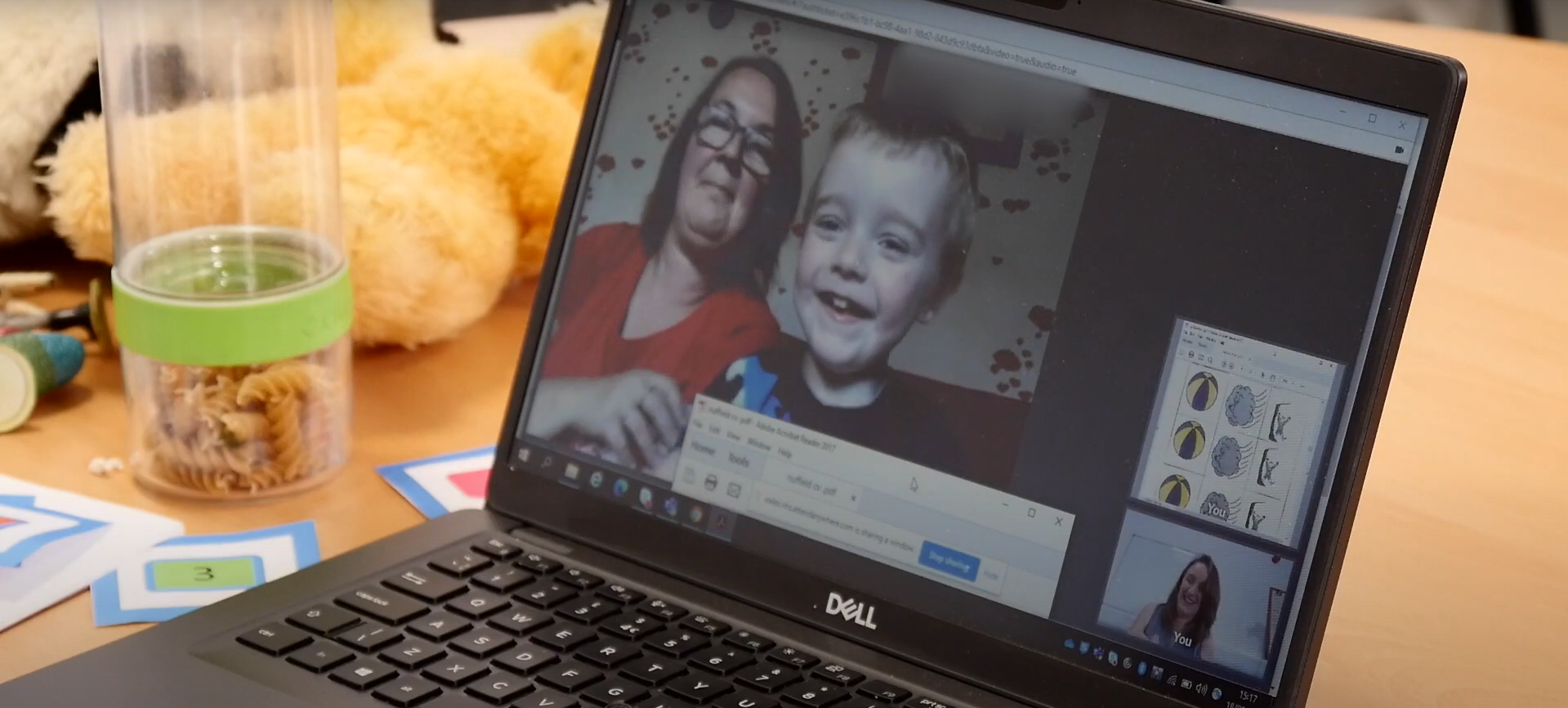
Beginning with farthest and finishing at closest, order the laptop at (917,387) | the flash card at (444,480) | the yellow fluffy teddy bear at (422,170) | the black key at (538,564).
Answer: the yellow fluffy teddy bear at (422,170)
the flash card at (444,480)
the black key at (538,564)
the laptop at (917,387)

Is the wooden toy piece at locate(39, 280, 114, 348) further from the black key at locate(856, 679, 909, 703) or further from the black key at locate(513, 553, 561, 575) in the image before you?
the black key at locate(856, 679, 909, 703)

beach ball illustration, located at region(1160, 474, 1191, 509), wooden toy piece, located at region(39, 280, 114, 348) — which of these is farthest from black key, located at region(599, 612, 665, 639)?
wooden toy piece, located at region(39, 280, 114, 348)

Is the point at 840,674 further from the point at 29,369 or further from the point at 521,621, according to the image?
the point at 29,369

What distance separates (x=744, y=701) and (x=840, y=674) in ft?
0.17

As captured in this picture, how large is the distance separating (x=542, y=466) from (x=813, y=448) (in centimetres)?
14

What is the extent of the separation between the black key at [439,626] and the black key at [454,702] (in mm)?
40

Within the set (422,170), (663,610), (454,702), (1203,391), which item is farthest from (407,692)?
(422,170)

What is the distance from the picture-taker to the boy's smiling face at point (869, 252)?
Answer: 658 mm

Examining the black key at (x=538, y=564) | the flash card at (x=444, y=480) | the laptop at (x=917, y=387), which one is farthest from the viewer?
the flash card at (x=444, y=480)

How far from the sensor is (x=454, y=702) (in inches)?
23.1

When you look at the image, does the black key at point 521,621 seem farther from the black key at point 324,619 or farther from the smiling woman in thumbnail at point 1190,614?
the smiling woman in thumbnail at point 1190,614

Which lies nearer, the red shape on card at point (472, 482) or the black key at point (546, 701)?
the black key at point (546, 701)

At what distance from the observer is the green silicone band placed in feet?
2.57

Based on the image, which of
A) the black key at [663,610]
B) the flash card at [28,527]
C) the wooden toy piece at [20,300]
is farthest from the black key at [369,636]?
the wooden toy piece at [20,300]
